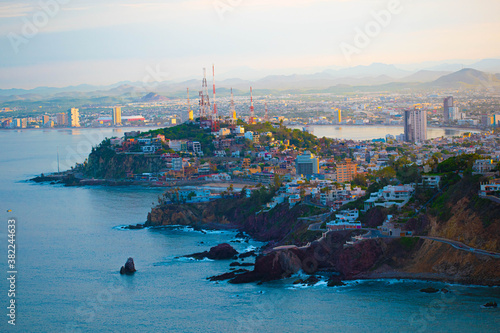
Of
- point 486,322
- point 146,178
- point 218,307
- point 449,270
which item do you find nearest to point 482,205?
point 449,270

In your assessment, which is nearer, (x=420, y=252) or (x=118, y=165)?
(x=420, y=252)

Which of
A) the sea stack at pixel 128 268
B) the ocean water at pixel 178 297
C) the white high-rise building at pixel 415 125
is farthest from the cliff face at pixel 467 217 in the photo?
the white high-rise building at pixel 415 125

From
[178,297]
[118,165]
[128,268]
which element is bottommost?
[178,297]

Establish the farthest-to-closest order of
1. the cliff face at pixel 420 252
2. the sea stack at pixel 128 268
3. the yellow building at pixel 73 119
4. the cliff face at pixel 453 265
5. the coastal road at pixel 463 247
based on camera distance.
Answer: the yellow building at pixel 73 119 → the sea stack at pixel 128 268 → the cliff face at pixel 420 252 → the coastal road at pixel 463 247 → the cliff face at pixel 453 265

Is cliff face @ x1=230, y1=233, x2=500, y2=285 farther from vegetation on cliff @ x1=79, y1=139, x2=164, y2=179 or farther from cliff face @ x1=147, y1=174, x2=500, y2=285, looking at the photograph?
vegetation on cliff @ x1=79, y1=139, x2=164, y2=179

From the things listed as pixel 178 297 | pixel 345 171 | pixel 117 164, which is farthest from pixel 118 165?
pixel 178 297

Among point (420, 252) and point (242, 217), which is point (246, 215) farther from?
point (420, 252)

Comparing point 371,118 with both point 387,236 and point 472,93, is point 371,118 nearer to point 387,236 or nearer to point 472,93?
point 472,93

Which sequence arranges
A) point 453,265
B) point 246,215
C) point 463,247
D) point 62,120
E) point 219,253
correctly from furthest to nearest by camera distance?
point 62,120 → point 246,215 → point 219,253 → point 463,247 → point 453,265

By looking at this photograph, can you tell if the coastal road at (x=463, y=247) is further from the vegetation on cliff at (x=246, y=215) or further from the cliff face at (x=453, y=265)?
the vegetation on cliff at (x=246, y=215)
